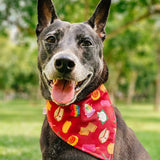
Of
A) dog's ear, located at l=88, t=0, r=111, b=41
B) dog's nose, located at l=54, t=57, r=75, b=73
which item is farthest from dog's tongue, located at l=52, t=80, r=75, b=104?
→ dog's ear, located at l=88, t=0, r=111, b=41

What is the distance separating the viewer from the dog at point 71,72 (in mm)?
3119

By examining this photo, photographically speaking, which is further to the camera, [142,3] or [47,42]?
[142,3]

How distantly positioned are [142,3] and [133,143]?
32.9 ft

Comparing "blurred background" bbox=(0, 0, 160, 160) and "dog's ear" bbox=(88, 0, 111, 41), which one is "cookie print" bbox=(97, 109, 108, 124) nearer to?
"dog's ear" bbox=(88, 0, 111, 41)

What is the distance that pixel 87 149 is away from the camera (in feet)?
10.5

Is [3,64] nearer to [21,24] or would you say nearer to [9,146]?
[21,24]

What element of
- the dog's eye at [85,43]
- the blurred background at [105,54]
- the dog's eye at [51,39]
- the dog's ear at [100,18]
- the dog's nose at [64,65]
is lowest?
the blurred background at [105,54]

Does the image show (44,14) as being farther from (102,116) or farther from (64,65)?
(102,116)

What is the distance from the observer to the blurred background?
329 inches

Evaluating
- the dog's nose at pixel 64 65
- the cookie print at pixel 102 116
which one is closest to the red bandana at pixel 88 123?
the cookie print at pixel 102 116

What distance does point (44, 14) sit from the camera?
3898 millimetres

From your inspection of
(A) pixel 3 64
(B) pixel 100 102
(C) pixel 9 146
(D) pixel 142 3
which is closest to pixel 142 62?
(A) pixel 3 64

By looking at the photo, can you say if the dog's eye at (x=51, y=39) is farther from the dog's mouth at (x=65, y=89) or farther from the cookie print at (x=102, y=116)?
the cookie print at (x=102, y=116)

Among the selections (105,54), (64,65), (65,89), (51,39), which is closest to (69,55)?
(64,65)
